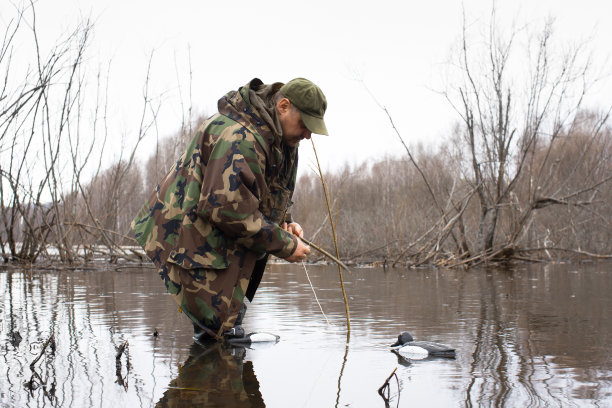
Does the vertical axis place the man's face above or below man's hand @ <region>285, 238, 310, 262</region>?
above

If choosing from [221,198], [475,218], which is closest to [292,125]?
[221,198]

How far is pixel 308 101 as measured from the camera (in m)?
3.37

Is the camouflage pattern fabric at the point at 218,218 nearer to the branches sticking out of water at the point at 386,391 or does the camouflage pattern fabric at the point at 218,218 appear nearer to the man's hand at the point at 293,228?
the man's hand at the point at 293,228

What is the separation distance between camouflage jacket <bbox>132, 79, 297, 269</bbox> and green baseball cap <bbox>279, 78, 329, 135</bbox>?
0.66 ft

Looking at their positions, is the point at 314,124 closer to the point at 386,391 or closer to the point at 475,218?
the point at 386,391

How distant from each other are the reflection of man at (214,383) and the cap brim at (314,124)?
125 cm

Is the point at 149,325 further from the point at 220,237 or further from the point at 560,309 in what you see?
the point at 560,309

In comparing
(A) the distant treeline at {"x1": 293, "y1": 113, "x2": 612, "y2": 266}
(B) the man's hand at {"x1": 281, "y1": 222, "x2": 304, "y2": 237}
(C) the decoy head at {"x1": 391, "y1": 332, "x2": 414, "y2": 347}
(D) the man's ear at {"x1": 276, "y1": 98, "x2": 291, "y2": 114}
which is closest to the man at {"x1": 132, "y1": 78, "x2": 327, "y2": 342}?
(D) the man's ear at {"x1": 276, "y1": 98, "x2": 291, "y2": 114}

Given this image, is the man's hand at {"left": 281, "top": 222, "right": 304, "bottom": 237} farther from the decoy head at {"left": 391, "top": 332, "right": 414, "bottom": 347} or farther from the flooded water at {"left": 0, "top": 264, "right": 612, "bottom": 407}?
the decoy head at {"left": 391, "top": 332, "right": 414, "bottom": 347}

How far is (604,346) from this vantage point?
341cm

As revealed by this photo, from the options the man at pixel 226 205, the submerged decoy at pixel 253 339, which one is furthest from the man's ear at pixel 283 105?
the submerged decoy at pixel 253 339

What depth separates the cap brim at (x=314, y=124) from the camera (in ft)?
11.1

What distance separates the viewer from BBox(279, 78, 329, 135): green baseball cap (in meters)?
3.38

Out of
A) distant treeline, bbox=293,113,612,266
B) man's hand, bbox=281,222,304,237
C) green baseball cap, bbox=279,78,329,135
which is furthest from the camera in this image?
distant treeline, bbox=293,113,612,266
